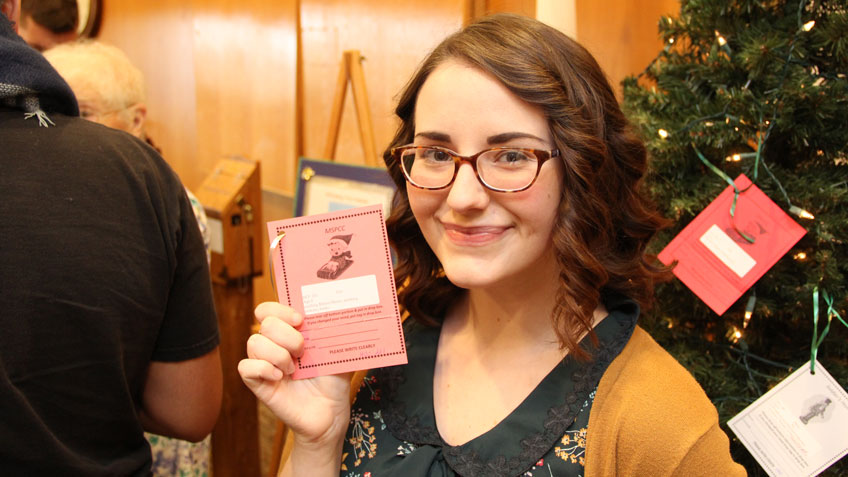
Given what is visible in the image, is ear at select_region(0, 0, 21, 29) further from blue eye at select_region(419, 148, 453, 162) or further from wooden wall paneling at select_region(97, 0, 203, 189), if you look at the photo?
wooden wall paneling at select_region(97, 0, 203, 189)

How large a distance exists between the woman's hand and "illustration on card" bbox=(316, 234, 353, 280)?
0.28 feet

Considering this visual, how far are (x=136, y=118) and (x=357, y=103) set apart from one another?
0.80 meters

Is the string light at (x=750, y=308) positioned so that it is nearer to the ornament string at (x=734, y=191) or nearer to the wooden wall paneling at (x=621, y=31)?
the ornament string at (x=734, y=191)

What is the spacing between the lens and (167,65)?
4.46 metres

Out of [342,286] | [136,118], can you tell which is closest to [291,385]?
[342,286]

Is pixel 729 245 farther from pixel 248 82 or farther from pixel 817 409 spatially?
pixel 248 82

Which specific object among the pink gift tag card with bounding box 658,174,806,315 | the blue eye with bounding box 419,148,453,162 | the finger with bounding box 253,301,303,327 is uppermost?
the blue eye with bounding box 419,148,453,162

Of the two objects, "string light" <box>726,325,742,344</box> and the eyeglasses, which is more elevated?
the eyeglasses

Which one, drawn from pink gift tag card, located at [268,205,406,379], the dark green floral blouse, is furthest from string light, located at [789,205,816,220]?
pink gift tag card, located at [268,205,406,379]

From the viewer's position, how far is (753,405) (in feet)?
3.98

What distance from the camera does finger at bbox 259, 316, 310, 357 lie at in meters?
1.07

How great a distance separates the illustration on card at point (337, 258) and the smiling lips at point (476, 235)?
0.18 m

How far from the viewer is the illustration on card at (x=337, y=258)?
3.58 ft

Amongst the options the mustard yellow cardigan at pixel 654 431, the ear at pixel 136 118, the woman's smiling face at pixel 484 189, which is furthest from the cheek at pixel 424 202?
the ear at pixel 136 118
